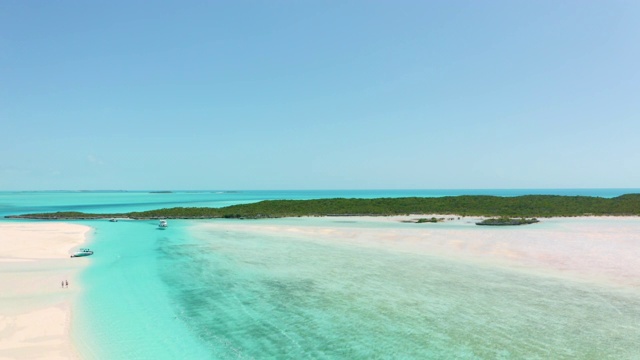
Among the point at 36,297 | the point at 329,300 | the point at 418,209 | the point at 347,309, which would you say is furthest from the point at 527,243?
the point at 418,209

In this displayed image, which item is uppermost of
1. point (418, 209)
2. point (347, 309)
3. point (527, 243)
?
point (418, 209)

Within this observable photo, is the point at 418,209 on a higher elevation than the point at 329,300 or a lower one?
higher

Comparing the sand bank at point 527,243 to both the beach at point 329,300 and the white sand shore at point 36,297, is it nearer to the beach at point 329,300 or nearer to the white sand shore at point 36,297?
the beach at point 329,300

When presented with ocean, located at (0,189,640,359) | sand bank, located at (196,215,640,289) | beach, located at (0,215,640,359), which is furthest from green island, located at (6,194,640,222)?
ocean, located at (0,189,640,359)

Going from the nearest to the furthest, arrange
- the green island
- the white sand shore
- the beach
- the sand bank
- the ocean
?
the white sand shore
the ocean
the beach
the sand bank
the green island

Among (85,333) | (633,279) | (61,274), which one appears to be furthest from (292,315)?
(633,279)

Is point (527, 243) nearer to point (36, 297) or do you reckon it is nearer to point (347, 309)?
point (347, 309)

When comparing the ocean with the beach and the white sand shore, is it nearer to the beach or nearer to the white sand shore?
the beach

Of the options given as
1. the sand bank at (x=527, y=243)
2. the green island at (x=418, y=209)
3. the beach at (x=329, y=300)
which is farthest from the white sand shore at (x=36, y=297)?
the green island at (x=418, y=209)
